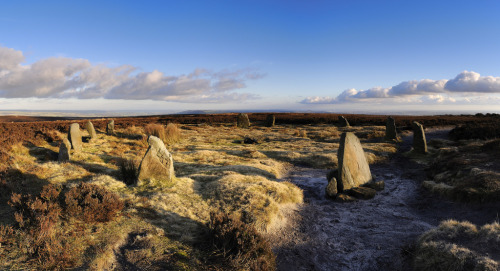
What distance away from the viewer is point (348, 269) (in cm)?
561

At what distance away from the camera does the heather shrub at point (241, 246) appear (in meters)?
5.10

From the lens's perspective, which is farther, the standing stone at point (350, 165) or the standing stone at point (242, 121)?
the standing stone at point (242, 121)

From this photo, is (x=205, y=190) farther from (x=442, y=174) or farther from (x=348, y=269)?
(x=442, y=174)

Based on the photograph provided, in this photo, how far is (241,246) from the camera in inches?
214

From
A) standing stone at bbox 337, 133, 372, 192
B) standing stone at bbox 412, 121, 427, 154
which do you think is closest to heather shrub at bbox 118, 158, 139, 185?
standing stone at bbox 337, 133, 372, 192

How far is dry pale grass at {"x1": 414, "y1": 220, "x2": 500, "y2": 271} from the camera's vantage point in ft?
15.0

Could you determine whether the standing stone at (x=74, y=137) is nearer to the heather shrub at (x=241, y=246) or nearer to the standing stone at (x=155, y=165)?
the standing stone at (x=155, y=165)

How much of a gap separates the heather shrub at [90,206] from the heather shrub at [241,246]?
2878mm

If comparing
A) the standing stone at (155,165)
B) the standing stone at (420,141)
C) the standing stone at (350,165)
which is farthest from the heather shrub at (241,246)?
the standing stone at (420,141)

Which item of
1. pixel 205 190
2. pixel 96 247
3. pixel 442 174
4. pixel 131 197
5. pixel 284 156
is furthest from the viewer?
pixel 284 156

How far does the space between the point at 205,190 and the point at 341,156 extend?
20.1 feet

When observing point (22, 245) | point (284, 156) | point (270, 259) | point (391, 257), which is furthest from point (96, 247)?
point (284, 156)

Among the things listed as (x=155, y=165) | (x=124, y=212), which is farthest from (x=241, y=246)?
(x=155, y=165)

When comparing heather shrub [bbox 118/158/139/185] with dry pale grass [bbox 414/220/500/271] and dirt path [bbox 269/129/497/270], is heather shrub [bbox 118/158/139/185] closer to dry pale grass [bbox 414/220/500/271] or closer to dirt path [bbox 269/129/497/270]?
dirt path [bbox 269/129/497/270]
